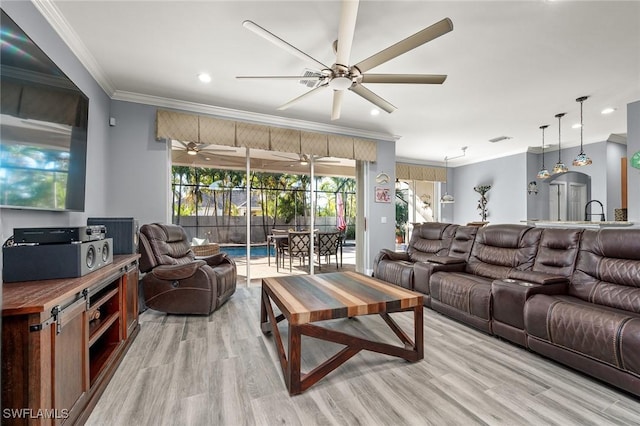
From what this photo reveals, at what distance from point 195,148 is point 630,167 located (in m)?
6.43

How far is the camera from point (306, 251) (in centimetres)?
530

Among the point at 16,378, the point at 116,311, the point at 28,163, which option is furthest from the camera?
the point at 116,311

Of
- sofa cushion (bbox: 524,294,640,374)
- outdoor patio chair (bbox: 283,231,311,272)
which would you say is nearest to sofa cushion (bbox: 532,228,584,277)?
sofa cushion (bbox: 524,294,640,374)

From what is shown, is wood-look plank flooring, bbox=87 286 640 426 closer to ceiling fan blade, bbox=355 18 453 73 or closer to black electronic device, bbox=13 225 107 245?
black electronic device, bbox=13 225 107 245

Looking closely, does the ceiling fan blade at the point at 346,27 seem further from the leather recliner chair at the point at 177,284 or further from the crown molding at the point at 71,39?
the leather recliner chair at the point at 177,284

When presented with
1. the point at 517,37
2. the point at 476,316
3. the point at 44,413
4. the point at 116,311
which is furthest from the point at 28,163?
the point at 517,37

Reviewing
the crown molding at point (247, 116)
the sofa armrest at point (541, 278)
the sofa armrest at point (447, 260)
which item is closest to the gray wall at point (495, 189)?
the crown molding at point (247, 116)

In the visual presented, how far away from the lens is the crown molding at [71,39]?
2.13 meters

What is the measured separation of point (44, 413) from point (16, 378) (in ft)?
0.60

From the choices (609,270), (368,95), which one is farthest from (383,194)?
(609,270)

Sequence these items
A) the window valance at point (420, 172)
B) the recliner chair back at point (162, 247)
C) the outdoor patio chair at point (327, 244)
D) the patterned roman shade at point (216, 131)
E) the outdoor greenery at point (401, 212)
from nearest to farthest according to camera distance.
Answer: the recliner chair back at point (162, 247), the patterned roman shade at point (216, 131), the outdoor patio chair at point (327, 244), the window valance at point (420, 172), the outdoor greenery at point (401, 212)

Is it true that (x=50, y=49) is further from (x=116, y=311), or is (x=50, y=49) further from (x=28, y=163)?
(x=116, y=311)

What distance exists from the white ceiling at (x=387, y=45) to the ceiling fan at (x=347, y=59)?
0.41 metres

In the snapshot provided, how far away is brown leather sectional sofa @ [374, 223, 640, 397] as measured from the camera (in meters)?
1.76
